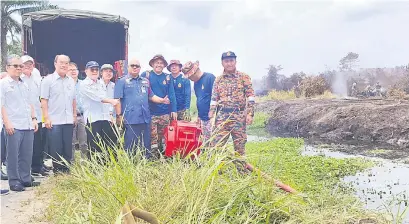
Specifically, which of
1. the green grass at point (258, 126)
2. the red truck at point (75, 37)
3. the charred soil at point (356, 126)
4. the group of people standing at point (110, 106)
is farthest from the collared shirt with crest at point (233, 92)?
the green grass at point (258, 126)

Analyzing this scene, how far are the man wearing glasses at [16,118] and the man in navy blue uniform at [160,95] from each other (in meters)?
1.64

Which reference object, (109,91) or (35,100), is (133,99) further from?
(35,100)

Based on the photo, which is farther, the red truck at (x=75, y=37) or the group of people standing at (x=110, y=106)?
the red truck at (x=75, y=37)

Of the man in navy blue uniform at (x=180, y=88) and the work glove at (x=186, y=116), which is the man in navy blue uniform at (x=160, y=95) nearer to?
the man in navy blue uniform at (x=180, y=88)

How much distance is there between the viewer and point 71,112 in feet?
19.1

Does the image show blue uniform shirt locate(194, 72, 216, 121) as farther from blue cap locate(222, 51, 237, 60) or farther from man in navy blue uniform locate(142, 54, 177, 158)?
blue cap locate(222, 51, 237, 60)

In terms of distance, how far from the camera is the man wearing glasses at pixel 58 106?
18.6ft

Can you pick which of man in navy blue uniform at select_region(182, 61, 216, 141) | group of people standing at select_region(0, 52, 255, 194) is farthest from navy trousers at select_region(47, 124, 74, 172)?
man in navy blue uniform at select_region(182, 61, 216, 141)

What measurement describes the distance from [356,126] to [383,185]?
6469mm

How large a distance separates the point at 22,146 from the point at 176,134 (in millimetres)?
1922

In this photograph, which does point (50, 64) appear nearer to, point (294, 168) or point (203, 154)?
point (294, 168)

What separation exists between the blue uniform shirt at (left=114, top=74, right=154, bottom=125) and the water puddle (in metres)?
3.01

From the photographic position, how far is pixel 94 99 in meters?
5.86

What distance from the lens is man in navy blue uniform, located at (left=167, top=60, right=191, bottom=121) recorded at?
643 centimetres
